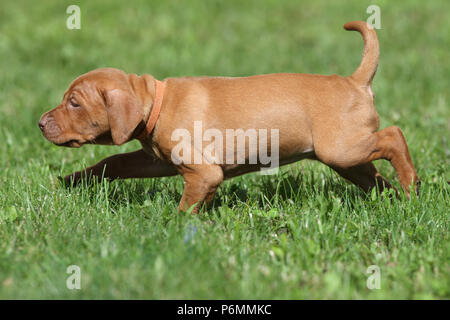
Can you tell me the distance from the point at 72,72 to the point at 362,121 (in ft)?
17.1

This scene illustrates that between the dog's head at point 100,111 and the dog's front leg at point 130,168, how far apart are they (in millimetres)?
375

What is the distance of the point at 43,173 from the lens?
4.53 meters

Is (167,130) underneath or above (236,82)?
underneath

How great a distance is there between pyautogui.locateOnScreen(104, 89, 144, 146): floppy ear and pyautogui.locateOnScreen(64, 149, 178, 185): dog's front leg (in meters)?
0.60

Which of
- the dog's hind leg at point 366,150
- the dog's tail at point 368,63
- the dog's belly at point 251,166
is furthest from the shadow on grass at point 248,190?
the dog's tail at point 368,63

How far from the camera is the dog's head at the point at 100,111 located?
11.9 ft

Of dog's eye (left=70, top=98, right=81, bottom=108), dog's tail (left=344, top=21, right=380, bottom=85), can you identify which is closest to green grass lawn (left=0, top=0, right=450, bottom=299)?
dog's eye (left=70, top=98, right=81, bottom=108)

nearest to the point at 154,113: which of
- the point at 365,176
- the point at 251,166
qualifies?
the point at 251,166

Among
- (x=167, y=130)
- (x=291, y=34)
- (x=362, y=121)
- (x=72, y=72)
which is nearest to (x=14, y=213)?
(x=167, y=130)

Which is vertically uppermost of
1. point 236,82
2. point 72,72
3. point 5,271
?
point 72,72

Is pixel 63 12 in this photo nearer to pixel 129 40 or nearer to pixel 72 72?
pixel 129 40

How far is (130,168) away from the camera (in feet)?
13.9

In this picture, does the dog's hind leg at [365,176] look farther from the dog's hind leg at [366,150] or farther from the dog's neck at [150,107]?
the dog's neck at [150,107]

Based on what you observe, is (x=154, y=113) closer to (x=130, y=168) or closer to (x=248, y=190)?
(x=130, y=168)
